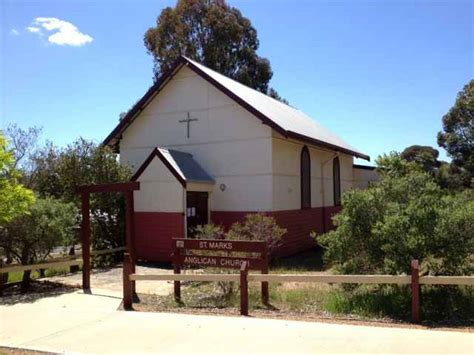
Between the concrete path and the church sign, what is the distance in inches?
72.3

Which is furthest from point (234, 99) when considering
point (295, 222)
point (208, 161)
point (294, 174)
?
point (295, 222)

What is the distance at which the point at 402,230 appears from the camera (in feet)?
31.8

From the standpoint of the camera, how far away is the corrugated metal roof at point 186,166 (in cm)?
1734

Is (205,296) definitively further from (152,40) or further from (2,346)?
(152,40)

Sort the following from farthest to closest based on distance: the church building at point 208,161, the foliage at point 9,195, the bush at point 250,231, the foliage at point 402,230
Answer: the church building at point 208,161, the bush at point 250,231, the foliage at point 9,195, the foliage at point 402,230

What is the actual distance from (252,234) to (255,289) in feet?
A: 7.53

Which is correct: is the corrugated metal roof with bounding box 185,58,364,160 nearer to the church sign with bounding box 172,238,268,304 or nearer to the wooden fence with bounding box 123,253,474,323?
the church sign with bounding box 172,238,268,304

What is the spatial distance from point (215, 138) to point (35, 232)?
7.92 meters

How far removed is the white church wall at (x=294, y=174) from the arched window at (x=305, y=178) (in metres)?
0.37

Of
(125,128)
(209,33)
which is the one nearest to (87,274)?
(125,128)

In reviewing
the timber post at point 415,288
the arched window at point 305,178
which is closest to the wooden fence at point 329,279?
the timber post at point 415,288

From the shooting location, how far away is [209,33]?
42125 mm

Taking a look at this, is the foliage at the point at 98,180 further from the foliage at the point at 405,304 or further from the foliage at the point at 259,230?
→ the foliage at the point at 405,304

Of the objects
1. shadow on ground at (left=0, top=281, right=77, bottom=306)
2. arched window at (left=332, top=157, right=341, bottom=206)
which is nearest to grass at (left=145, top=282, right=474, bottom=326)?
shadow on ground at (left=0, top=281, right=77, bottom=306)
